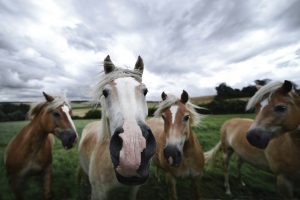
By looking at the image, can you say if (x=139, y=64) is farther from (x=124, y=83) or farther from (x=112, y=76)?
(x=124, y=83)

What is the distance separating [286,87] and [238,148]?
284 centimetres

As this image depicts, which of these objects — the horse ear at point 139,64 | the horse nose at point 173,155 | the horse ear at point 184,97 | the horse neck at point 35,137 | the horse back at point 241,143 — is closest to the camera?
the horse ear at point 139,64

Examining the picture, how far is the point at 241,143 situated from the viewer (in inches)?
216

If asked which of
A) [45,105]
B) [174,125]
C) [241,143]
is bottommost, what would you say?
[241,143]

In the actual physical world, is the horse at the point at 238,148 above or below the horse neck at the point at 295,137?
below

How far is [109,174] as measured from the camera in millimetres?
2371

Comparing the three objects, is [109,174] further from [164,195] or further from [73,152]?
[73,152]

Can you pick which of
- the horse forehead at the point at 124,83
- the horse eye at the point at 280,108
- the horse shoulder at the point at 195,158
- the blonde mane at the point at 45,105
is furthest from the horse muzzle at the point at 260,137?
the blonde mane at the point at 45,105

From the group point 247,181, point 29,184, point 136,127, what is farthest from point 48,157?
point 247,181

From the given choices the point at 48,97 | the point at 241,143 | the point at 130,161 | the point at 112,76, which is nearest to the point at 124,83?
the point at 112,76

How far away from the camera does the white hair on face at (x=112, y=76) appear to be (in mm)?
2289

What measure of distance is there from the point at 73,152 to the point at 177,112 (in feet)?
14.4

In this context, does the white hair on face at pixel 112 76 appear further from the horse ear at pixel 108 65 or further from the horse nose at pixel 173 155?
the horse nose at pixel 173 155

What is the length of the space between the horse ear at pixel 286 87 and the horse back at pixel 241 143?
195 cm
